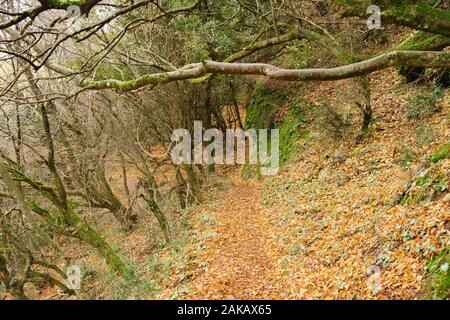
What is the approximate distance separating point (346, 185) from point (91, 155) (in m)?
8.51

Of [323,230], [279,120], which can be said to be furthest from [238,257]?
[279,120]

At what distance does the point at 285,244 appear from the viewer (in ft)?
29.4

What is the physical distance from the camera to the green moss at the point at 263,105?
60.1 ft

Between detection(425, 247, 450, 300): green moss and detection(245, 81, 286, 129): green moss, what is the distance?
13.8 m

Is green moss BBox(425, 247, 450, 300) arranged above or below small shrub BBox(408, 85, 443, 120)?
below

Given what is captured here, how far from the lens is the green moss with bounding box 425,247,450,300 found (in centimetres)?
411

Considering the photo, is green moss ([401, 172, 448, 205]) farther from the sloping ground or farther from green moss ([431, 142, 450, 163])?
green moss ([431, 142, 450, 163])

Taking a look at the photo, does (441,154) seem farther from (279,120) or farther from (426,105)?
(279,120)

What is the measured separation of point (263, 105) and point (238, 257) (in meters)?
11.8

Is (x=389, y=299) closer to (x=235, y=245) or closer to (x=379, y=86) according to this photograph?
(x=235, y=245)

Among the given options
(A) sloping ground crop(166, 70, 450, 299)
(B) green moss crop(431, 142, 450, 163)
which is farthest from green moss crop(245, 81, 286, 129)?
(B) green moss crop(431, 142, 450, 163)

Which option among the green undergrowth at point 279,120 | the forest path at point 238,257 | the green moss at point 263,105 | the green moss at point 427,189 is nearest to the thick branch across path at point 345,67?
the green moss at point 427,189

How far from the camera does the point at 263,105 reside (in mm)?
19297
